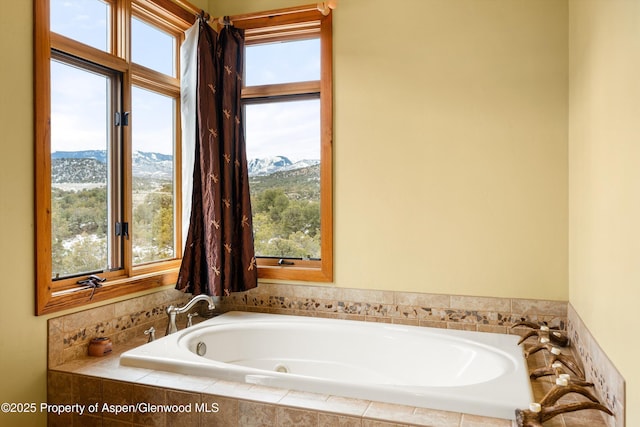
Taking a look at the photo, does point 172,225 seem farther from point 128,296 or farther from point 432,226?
point 432,226

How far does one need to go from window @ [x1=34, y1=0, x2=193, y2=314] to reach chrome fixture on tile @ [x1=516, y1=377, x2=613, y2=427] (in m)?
1.93

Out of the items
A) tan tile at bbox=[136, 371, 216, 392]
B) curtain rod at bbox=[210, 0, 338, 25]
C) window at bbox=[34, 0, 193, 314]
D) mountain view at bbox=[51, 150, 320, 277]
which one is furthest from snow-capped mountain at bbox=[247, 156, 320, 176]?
tan tile at bbox=[136, 371, 216, 392]

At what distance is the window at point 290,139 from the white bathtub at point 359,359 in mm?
397

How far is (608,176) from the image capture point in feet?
5.27

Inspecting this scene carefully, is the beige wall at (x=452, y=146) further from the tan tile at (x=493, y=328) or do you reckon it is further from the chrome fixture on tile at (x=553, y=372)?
the chrome fixture on tile at (x=553, y=372)

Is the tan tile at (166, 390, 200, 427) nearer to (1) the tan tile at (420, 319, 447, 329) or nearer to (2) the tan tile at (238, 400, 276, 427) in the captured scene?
(2) the tan tile at (238, 400, 276, 427)

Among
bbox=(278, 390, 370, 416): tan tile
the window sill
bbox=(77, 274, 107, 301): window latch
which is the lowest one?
bbox=(278, 390, 370, 416): tan tile

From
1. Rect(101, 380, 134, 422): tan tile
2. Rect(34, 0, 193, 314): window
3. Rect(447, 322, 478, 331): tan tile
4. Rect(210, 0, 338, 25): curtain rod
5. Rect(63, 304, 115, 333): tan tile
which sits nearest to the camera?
Rect(101, 380, 134, 422): tan tile

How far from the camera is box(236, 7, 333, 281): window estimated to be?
2873 millimetres

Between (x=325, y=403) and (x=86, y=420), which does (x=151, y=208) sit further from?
(x=325, y=403)

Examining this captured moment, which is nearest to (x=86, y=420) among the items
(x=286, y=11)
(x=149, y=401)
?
(x=149, y=401)

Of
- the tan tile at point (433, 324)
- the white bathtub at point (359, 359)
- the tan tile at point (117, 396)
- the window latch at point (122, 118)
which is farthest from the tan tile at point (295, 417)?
the window latch at point (122, 118)

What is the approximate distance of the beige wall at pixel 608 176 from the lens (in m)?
1.31

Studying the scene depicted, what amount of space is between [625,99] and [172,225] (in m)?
2.48
